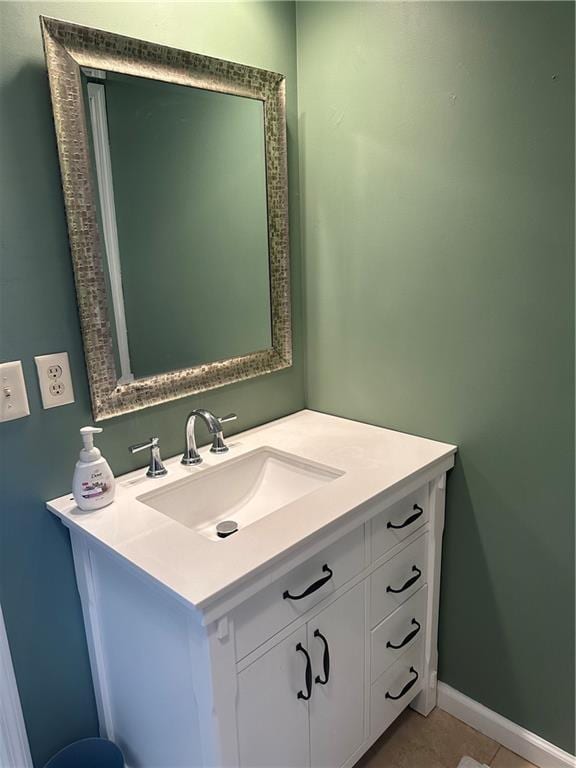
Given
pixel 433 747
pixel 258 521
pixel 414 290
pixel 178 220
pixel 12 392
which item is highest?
pixel 178 220

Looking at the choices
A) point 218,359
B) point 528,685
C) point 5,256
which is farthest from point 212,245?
point 528,685

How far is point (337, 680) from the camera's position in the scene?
127 centimetres

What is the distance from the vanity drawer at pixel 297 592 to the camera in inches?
39.8

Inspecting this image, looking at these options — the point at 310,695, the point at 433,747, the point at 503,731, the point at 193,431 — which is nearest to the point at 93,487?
the point at 193,431

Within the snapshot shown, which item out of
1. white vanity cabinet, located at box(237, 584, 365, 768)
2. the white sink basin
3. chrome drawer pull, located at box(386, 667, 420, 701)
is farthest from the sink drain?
chrome drawer pull, located at box(386, 667, 420, 701)

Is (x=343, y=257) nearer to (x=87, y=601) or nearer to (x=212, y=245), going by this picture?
(x=212, y=245)

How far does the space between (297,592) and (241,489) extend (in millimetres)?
418

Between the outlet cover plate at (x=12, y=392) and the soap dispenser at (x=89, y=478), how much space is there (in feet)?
0.44

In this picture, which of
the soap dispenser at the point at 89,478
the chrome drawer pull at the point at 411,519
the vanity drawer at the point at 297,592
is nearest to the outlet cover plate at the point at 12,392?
the soap dispenser at the point at 89,478

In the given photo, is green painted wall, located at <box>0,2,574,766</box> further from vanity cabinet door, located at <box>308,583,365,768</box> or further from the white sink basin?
vanity cabinet door, located at <box>308,583,365,768</box>

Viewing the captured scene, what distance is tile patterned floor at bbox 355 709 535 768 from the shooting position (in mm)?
1494

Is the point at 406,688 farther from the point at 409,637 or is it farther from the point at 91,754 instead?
the point at 91,754

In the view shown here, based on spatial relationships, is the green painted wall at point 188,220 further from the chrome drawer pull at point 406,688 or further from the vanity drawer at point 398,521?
the chrome drawer pull at point 406,688

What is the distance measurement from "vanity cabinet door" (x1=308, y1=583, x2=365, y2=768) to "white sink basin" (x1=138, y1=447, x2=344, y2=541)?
291mm
